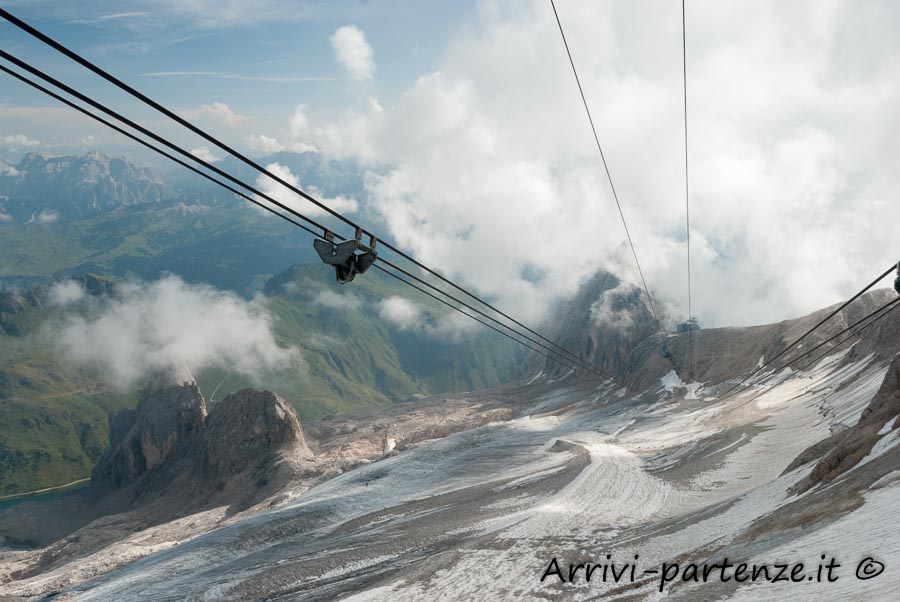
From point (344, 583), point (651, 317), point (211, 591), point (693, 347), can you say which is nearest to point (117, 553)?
point (211, 591)

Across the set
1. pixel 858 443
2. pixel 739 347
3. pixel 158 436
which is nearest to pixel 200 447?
pixel 158 436

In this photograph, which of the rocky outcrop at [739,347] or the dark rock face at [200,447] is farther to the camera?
the dark rock face at [200,447]

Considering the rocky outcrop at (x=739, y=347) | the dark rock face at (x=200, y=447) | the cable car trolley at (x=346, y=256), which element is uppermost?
the cable car trolley at (x=346, y=256)

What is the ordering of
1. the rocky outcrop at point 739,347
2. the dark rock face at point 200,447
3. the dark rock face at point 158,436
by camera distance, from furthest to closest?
the dark rock face at point 158,436, the dark rock face at point 200,447, the rocky outcrop at point 739,347

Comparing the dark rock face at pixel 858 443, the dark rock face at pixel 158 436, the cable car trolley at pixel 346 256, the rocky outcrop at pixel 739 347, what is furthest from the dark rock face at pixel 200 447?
the cable car trolley at pixel 346 256

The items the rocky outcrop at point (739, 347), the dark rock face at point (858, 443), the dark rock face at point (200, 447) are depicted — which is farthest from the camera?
the dark rock face at point (200, 447)

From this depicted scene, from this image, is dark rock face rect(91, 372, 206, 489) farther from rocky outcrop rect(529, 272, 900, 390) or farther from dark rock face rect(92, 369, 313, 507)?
rocky outcrop rect(529, 272, 900, 390)

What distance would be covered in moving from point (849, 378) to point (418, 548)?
56.6 meters

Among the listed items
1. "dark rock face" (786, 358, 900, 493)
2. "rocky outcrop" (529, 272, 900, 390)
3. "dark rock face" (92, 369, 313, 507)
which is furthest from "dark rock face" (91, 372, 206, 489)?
"dark rock face" (786, 358, 900, 493)

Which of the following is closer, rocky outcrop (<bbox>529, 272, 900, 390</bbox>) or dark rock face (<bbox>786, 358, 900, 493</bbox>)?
dark rock face (<bbox>786, 358, 900, 493</bbox>)

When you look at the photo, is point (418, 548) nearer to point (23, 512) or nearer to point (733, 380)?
point (733, 380)

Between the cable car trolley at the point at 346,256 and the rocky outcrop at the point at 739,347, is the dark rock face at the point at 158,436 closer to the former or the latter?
the rocky outcrop at the point at 739,347

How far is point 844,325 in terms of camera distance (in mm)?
102188

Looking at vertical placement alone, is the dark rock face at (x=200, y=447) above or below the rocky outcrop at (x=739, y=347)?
above
